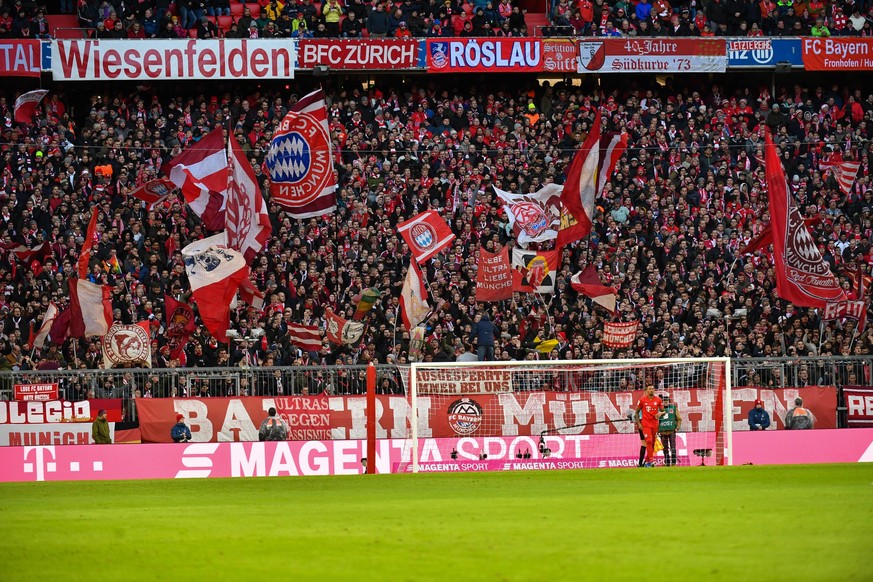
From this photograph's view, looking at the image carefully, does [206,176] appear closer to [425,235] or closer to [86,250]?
[86,250]

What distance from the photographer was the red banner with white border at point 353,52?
124ft

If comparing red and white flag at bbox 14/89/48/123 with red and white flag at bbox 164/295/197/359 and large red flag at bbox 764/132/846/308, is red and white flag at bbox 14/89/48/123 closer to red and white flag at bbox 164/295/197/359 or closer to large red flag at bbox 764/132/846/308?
red and white flag at bbox 164/295/197/359

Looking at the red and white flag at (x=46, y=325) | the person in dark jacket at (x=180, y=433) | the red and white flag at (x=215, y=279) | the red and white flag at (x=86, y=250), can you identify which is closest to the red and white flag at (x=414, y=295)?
the red and white flag at (x=215, y=279)

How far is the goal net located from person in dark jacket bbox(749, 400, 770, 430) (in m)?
1.15

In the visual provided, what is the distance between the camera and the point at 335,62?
37.9 metres

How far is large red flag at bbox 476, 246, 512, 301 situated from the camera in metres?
27.3

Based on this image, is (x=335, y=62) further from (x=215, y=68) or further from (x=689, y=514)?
(x=689, y=514)

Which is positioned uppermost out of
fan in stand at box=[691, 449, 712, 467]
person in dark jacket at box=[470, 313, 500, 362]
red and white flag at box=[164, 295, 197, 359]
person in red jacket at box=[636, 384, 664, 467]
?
red and white flag at box=[164, 295, 197, 359]

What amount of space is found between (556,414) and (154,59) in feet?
60.2

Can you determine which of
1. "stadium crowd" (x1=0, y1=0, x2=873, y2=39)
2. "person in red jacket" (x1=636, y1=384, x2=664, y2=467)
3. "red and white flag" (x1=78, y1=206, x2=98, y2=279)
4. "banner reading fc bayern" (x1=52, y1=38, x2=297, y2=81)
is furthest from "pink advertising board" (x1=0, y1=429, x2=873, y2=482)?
"stadium crowd" (x1=0, y1=0, x2=873, y2=39)

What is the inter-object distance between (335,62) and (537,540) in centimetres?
2938

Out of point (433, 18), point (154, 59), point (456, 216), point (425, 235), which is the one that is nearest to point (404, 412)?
point (425, 235)

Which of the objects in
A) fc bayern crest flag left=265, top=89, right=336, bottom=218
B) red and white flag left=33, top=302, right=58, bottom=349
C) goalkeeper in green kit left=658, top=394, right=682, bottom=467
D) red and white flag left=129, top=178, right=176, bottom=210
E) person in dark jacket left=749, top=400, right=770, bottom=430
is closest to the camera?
goalkeeper in green kit left=658, top=394, right=682, bottom=467

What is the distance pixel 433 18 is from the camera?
39.3 meters
